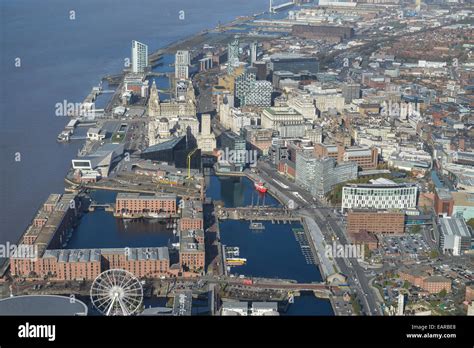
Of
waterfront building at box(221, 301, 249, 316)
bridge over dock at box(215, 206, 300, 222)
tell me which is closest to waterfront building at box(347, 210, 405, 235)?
bridge over dock at box(215, 206, 300, 222)

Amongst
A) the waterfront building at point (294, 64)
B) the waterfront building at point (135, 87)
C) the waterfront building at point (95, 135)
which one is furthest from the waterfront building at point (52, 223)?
the waterfront building at point (294, 64)

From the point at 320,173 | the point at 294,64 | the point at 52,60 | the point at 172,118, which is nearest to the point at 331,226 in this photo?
the point at 320,173

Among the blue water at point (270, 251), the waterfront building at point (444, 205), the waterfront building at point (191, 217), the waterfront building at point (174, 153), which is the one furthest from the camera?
the waterfront building at point (174, 153)

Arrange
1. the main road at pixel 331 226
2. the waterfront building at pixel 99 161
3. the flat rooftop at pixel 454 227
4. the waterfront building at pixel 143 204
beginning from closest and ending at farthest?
the main road at pixel 331 226 → the flat rooftop at pixel 454 227 → the waterfront building at pixel 143 204 → the waterfront building at pixel 99 161

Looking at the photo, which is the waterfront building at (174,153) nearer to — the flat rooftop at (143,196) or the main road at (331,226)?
the main road at (331,226)

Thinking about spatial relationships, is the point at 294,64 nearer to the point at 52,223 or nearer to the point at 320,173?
the point at 320,173
